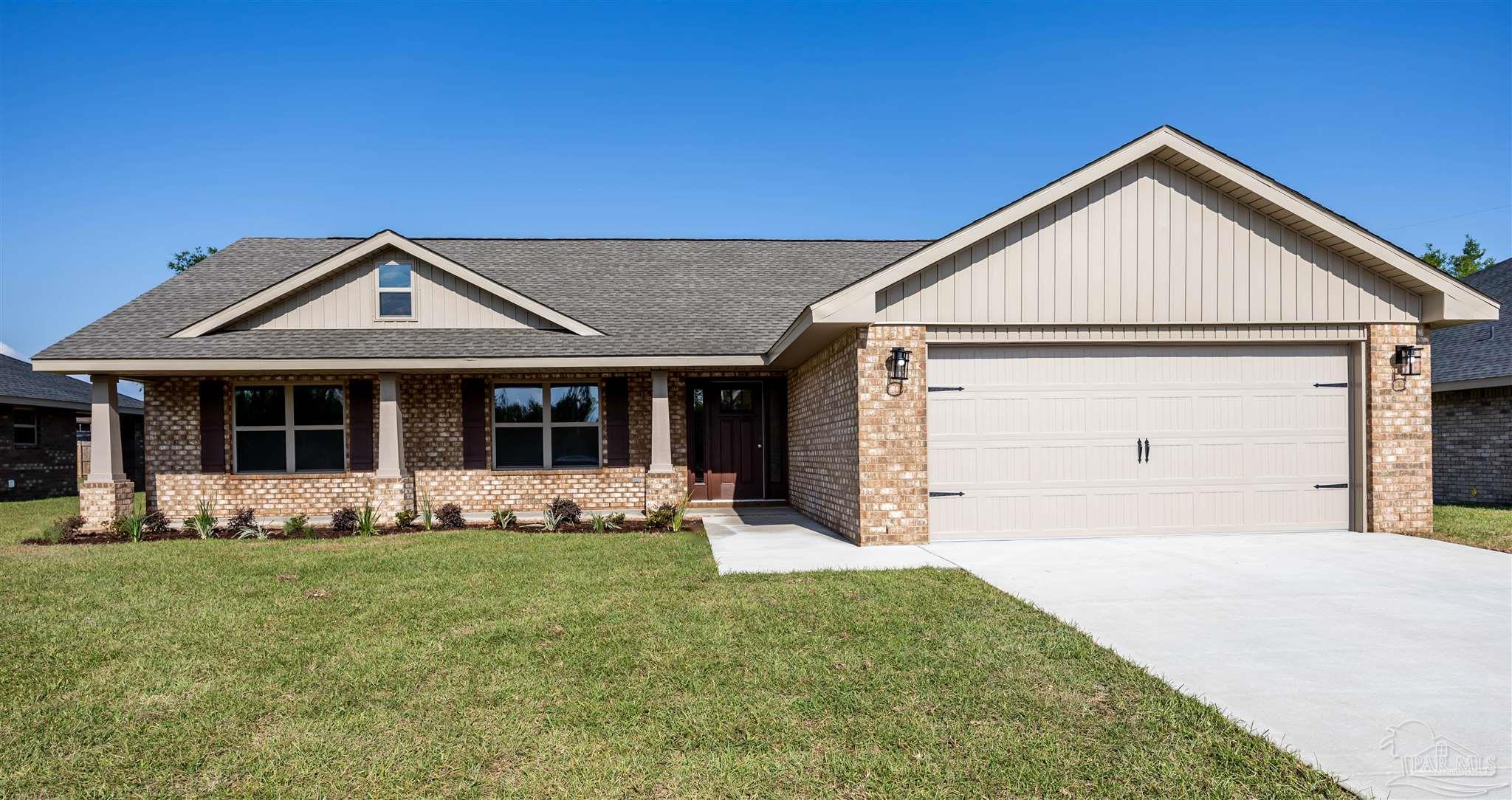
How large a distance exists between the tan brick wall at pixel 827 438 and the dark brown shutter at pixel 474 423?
5318mm

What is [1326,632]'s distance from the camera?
5359 mm

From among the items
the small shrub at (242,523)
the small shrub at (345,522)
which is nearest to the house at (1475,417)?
→ the small shrub at (345,522)

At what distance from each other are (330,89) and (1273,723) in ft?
50.8

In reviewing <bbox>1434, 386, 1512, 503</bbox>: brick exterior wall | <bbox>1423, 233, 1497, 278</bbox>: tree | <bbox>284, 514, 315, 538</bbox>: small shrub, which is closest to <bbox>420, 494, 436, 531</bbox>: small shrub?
<bbox>284, 514, 315, 538</bbox>: small shrub

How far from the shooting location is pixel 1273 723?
12.4ft

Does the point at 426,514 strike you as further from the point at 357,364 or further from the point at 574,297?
the point at 574,297

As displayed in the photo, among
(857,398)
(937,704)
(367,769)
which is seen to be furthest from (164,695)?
(857,398)

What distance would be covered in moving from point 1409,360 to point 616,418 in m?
11.2

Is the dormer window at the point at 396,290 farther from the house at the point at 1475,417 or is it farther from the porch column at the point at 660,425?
the house at the point at 1475,417

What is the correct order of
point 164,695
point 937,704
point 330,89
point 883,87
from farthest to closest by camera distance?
point 883,87 < point 330,89 < point 164,695 < point 937,704

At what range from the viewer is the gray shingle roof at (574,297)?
12367 millimetres

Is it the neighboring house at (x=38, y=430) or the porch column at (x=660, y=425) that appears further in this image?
the neighboring house at (x=38, y=430)

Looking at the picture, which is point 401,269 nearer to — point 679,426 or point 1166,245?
point 679,426

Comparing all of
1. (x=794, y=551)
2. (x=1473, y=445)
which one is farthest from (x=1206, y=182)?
(x=1473, y=445)
